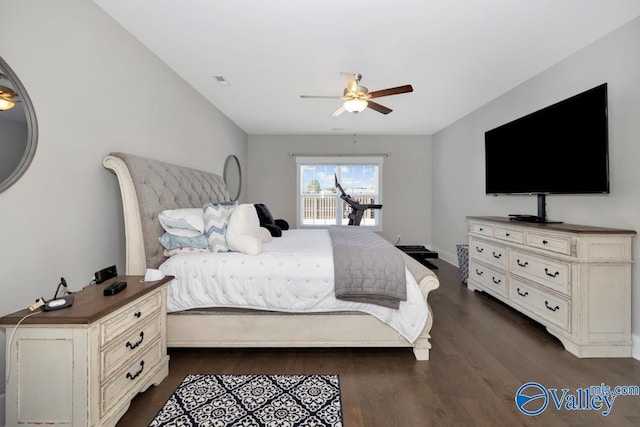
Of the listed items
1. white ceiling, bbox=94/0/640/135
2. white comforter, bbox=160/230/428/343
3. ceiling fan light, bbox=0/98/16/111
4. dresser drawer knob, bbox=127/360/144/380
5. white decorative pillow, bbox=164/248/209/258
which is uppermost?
white ceiling, bbox=94/0/640/135

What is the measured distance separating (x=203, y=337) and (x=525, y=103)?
413 cm

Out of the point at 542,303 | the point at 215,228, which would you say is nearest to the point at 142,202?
the point at 215,228

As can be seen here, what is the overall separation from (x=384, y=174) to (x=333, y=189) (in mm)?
1128

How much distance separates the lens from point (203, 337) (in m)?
2.20

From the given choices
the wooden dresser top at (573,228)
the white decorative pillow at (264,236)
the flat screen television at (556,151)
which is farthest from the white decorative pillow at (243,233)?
the flat screen television at (556,151)

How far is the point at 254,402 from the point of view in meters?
1.71

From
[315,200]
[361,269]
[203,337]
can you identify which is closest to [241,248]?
[203,337]

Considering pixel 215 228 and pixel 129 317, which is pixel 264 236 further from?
pixel 129 317

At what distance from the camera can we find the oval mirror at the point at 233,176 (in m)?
4.88

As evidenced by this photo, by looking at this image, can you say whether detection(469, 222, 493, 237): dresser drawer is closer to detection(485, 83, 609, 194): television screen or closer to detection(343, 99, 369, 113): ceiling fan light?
detection(485, 83, 609, 194): television screen

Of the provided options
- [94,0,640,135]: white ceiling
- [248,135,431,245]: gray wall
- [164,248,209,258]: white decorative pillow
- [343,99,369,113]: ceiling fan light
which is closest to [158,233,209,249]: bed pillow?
[164,248,209,258]: white decorative pillow

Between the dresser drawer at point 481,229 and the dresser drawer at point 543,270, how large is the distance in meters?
0.44

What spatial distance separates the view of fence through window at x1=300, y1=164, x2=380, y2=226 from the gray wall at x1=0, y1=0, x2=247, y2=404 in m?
3.80

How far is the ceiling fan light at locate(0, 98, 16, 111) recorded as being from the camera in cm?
143
